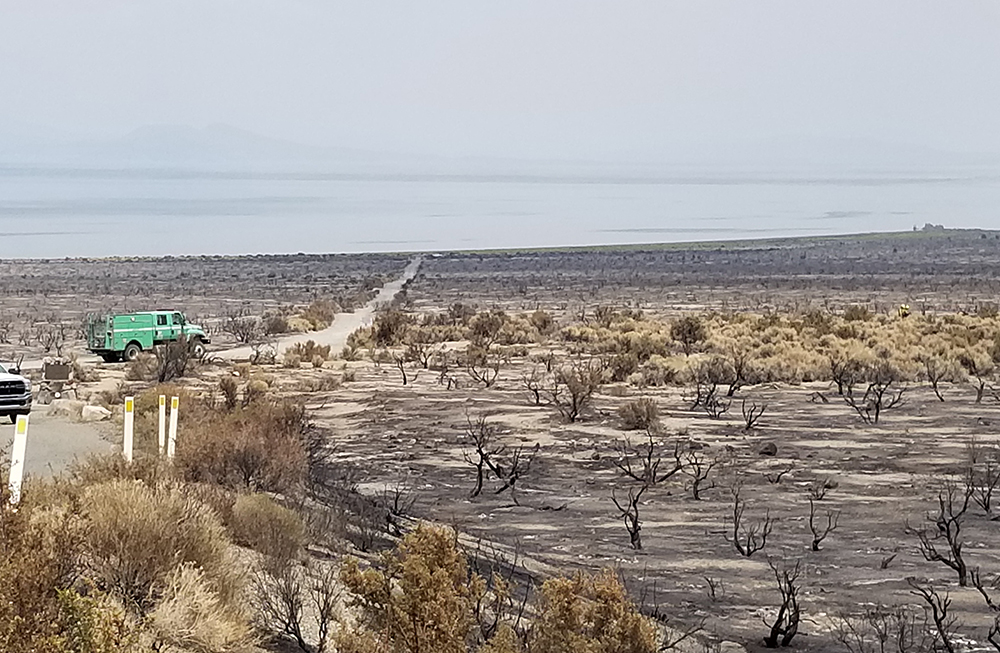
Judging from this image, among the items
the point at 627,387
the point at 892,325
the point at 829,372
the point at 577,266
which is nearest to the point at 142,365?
the point at 627,387

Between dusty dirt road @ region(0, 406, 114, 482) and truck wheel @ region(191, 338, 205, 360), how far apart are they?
16.1 meters

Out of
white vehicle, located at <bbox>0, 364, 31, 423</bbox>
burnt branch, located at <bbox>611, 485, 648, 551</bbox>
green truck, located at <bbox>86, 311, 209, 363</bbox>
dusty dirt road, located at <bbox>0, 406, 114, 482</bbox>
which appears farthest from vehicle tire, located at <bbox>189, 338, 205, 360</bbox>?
burnt branch, located at <bbox>611, 485, 648, 551</bbox>

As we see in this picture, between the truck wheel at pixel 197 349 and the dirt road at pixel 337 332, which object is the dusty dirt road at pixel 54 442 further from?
the dirt road at pixel 337 332

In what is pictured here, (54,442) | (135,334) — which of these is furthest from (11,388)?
(135,334)

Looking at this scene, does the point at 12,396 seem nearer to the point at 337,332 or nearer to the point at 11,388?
the point at 11,388

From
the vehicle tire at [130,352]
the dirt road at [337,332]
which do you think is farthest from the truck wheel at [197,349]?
the vehicle tire at [130,352]

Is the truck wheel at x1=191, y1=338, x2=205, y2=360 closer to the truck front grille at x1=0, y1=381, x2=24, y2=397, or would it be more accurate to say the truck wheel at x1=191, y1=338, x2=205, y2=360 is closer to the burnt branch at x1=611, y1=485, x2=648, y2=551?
the truck front grille at x1=0, y1=381, x2=24, y2=397

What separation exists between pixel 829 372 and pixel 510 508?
69.6ft

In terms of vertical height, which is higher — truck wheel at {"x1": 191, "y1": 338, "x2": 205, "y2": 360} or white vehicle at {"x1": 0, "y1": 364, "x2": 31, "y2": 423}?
white vehicle at {"x1": 0, "y1": 364, "x2": 31, "y2": 423}

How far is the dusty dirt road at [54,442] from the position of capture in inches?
781

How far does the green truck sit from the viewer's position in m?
45.6

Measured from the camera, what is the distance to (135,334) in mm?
46250

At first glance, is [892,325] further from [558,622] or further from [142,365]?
[558,622]

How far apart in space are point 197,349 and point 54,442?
900 inches
